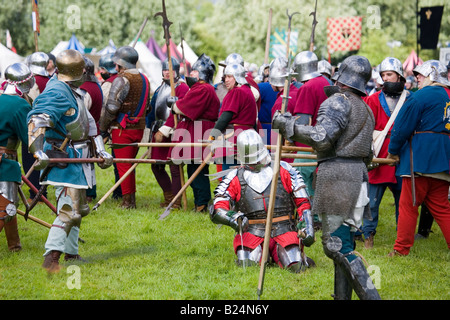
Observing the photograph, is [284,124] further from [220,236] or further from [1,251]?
[1,251]

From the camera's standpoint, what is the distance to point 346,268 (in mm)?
4602

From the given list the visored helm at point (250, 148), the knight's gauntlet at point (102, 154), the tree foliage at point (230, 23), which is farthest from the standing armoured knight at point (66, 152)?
the tree foliage at point (230, 23)

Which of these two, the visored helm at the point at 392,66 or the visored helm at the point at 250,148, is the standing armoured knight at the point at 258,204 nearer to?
the visored helm at the point at 250,148

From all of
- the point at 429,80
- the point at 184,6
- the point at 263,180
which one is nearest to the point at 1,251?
the point at 263,180

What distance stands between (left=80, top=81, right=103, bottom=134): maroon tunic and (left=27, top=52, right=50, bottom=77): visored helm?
845 millimetres

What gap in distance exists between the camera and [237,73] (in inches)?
323

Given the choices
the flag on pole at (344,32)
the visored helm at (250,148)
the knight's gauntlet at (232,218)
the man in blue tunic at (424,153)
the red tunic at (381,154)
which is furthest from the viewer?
the flag on pole at (344,32)

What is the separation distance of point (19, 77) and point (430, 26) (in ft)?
32.5

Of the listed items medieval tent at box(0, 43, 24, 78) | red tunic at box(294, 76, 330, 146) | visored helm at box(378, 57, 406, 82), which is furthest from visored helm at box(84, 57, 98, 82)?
medieval tent at box(0, 43, 24, 78)

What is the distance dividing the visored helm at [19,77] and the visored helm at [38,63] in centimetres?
270

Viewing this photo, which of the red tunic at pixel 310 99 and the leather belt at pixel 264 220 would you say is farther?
the red tunic at pixel 310 99

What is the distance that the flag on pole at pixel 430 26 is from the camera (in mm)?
13438

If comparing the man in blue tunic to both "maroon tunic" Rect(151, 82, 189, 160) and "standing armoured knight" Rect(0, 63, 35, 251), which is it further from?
"standing armoured knight" Rect(0, 63, 35, 251)

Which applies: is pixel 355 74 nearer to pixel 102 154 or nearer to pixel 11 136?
pixel 102 154
